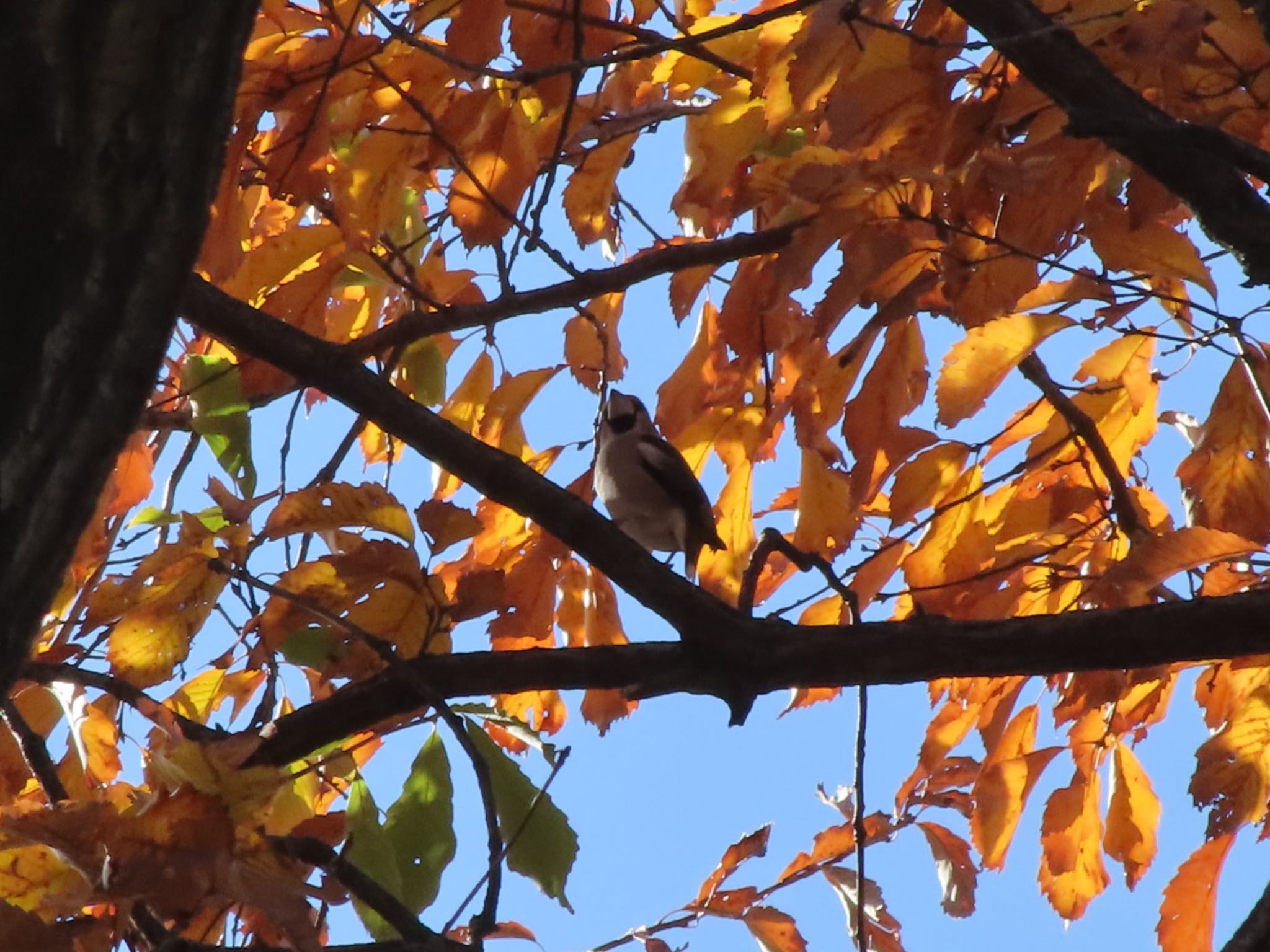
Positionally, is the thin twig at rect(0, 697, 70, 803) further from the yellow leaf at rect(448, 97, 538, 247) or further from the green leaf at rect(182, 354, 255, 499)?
the yellow leaf at rect(448, 97, 538, 247)

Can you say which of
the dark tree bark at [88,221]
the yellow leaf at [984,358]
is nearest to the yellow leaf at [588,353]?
the yellow leaf at [984,358]

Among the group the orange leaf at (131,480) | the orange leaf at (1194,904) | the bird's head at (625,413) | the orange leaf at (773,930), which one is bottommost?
the orange leaf at (1194,904)

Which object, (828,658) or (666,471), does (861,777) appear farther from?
(666,471)

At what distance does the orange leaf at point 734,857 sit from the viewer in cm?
205

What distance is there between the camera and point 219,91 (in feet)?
2.45

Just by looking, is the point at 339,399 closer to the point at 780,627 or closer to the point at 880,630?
the point at 780,627

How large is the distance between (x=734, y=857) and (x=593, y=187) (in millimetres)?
1054

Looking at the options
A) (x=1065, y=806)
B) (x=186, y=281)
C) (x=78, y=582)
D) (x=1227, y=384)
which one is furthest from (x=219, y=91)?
(x=1065, y=806)

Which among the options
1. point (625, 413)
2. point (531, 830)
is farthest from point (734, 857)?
point (625, 413)

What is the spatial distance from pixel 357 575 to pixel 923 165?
0.81m

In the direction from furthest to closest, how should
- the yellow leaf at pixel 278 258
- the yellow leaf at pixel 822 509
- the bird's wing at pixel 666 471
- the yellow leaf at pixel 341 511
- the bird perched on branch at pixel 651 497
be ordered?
the bird perched on branch at pixel 651 497, the bird's wing at pixel 666 471, the yellow leaf at pixel 822 509, the yellow leaf at pixel 278 258, the yellow leaf at pixel 341 511

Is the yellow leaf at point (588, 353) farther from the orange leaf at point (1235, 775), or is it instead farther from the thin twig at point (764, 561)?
the orange leaf at point (1235, 775)

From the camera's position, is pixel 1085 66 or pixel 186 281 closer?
pixel 186 281

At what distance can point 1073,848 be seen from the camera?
2.08 meters
